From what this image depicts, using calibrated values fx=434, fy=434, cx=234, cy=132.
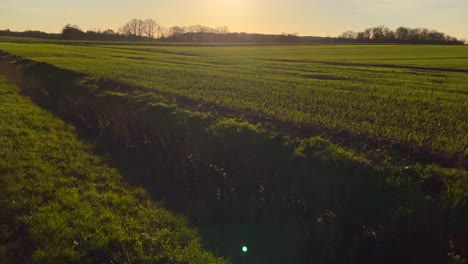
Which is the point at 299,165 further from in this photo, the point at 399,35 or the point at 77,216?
the point at 399,35

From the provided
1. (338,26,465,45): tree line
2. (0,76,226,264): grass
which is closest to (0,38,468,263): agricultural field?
(0,76,226,264): grass

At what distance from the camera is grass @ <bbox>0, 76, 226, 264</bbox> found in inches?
246

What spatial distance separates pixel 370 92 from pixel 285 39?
95.8 metres

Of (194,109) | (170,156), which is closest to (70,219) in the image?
(170,156)

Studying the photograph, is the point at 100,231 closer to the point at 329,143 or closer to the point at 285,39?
the point at 329,143

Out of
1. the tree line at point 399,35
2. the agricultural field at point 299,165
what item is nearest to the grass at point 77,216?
the agricultural field at point 299,165

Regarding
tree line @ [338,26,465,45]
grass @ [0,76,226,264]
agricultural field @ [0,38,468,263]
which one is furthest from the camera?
tree line @ [338,26,465,45]

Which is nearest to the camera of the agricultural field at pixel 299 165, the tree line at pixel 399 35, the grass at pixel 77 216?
the grass at pixel 77 216

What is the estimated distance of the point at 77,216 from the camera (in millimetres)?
7191

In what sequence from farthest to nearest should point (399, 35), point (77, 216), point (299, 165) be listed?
point (399, 35) < point (299, 165) < point (77, 216)

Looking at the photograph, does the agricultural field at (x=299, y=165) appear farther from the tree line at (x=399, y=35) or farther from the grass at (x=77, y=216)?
the tree line at (x=399, y=35)

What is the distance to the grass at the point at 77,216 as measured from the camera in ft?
20.5

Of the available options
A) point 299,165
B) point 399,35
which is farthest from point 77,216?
point 399,35

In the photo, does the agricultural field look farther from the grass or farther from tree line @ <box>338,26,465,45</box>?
tree line @ <box>338,26,465,45</box>
